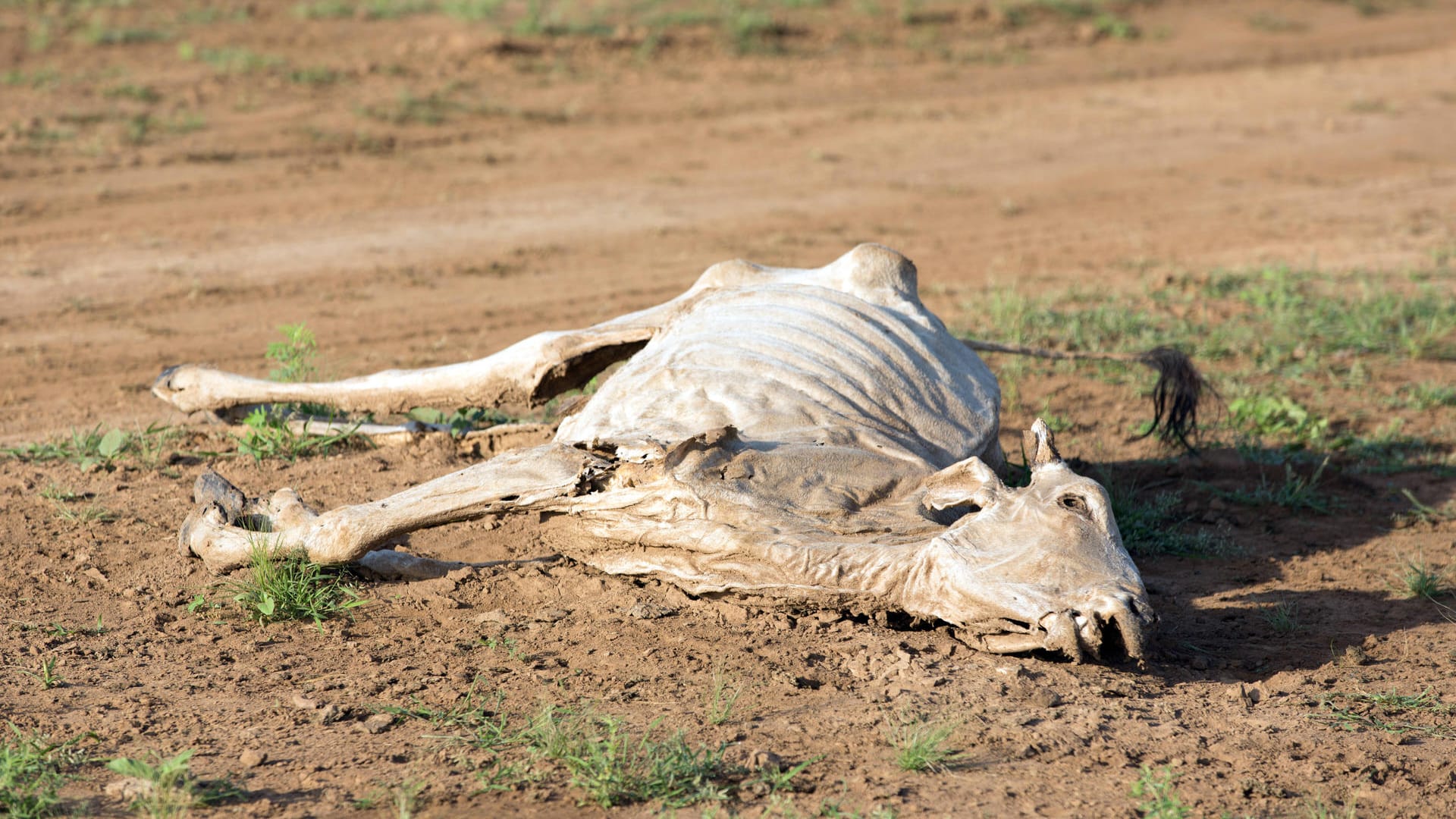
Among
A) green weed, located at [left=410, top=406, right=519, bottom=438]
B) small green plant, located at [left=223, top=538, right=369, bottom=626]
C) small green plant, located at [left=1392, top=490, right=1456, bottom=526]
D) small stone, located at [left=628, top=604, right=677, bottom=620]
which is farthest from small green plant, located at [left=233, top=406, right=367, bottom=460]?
small green plant, located at [left=1392, top=490, right=1456, bottom=526]

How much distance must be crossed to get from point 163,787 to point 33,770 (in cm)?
33

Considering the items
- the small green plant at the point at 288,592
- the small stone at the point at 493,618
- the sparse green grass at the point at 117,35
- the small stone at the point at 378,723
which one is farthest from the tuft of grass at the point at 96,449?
the sparse green grass at the point at 117,35

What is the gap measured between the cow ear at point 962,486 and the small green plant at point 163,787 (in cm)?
192

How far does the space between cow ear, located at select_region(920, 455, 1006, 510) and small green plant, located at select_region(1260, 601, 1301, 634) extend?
1091 millimetres

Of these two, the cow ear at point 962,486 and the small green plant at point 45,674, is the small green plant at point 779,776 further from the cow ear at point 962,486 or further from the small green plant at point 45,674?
the small green plant at point 45,674

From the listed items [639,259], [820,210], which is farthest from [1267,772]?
[820,210]

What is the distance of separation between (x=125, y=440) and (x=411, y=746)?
8.50 feet

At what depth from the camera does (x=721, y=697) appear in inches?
125

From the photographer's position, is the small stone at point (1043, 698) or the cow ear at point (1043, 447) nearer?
the small stone at point (1043, 698)

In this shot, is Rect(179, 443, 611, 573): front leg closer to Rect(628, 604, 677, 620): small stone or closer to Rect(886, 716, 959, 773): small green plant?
Rect(628, 604, 677, 620): small stone

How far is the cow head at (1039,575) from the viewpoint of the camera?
3.07 m

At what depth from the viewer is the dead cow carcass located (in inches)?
127

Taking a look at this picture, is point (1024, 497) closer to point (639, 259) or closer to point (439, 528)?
point (439, 528)

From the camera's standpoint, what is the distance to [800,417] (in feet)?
12.5
